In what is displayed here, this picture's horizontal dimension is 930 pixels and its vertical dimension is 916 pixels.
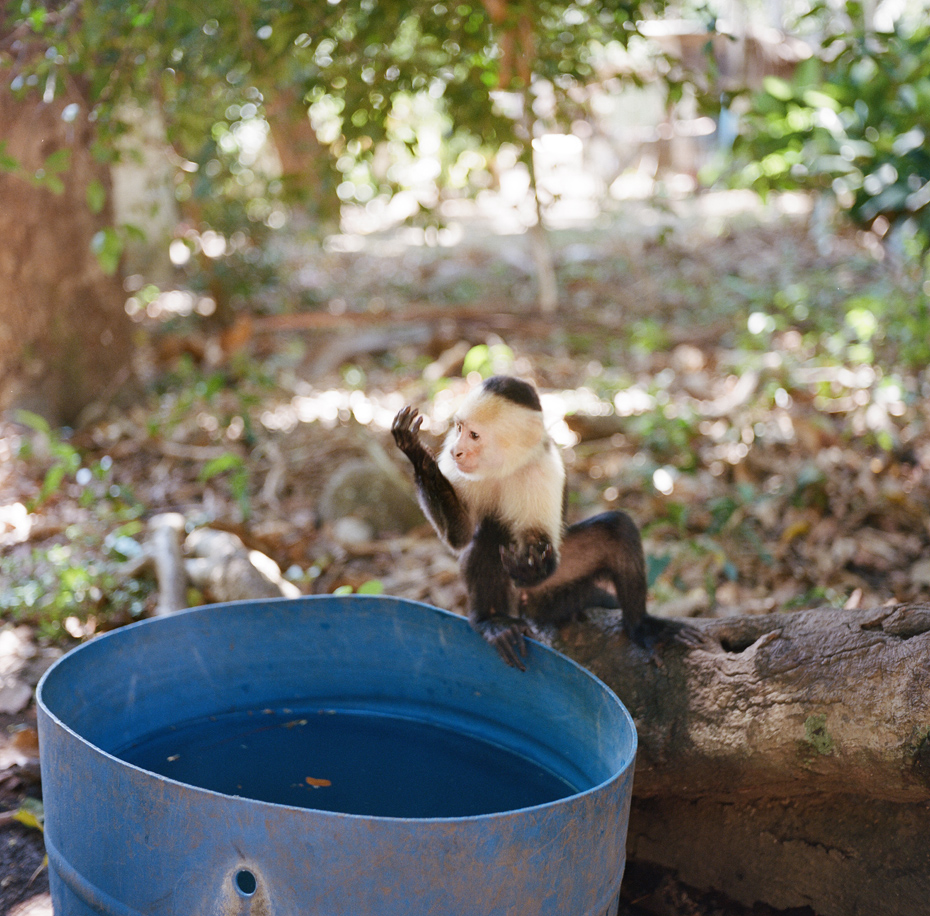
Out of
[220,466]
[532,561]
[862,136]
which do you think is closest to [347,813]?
[532,561]

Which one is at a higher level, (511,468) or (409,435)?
(409,435)

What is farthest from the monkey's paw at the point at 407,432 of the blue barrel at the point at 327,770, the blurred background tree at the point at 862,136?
the blurred background tree at the point at 862,136

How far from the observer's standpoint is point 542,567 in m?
2.12

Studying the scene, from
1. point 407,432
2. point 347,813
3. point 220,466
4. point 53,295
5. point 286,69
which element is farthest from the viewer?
point 53,295

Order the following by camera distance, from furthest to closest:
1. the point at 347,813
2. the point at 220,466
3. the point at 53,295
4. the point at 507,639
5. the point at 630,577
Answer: the point at 53,295
the point at 220,466
the point at 630,577
the point at 507,639
the point at 347,813

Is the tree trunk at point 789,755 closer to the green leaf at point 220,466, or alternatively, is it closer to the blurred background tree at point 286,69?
the blurred background tree at point 286,69

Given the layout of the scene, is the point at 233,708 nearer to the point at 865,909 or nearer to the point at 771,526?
the point at 865,909

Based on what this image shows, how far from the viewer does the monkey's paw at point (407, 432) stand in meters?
2.18

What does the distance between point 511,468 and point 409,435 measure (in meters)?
0.27

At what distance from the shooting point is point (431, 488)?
2312 mm

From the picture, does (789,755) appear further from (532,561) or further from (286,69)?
(286,69)

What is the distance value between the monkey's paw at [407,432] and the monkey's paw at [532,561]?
32 cm

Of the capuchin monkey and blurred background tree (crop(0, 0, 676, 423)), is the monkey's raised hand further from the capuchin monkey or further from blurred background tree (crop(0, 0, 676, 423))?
blurred background tree (crop(0, 0, 676, 423))

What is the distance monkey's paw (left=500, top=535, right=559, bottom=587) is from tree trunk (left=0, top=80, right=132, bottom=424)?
3652mm
